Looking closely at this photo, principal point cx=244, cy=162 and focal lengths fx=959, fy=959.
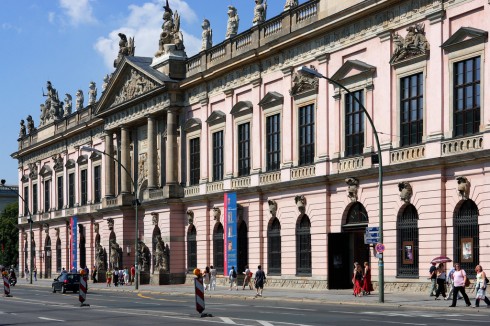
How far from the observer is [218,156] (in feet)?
206

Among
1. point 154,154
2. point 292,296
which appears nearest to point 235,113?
point 154,154

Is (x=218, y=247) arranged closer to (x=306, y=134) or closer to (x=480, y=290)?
(x=306, y=134)

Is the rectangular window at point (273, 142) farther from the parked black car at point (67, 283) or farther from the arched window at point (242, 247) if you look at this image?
the parked black car at point (67, 283)

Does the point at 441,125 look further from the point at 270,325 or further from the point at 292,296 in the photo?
the point at 270,325

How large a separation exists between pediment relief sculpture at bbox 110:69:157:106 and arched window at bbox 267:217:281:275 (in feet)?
60.3

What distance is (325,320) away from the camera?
91.0 ft

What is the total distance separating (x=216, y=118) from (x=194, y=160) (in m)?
4.73

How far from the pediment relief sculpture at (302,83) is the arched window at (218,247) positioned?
43.0 feet

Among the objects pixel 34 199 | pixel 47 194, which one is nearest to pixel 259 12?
pixel 47 194

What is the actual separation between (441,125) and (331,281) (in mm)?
11556

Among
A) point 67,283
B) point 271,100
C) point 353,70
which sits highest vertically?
point 353,70

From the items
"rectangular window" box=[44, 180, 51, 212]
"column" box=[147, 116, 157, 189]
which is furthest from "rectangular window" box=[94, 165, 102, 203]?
"rectangular window" box=[44, 180, 51, 212]

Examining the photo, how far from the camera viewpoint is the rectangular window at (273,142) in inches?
2176

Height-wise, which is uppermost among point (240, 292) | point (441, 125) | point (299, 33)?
point (299, 33)
